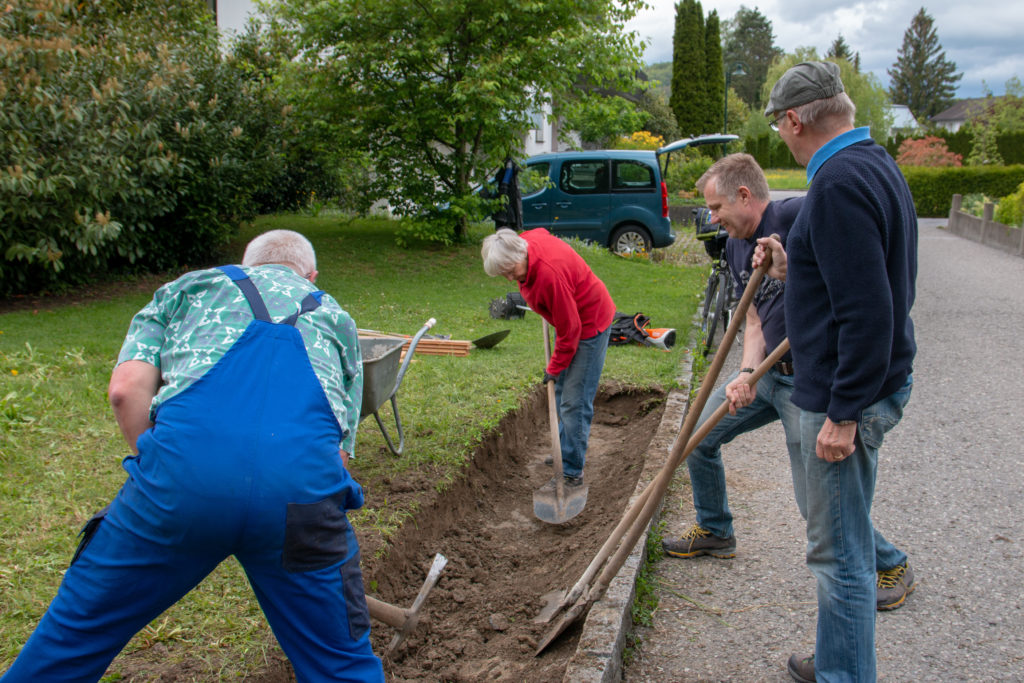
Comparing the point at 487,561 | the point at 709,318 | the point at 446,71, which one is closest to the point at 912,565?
the point at 487,561

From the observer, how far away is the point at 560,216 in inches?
605

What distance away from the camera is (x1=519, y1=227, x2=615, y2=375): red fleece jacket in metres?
4.37

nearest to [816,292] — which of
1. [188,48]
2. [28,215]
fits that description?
[28,215]

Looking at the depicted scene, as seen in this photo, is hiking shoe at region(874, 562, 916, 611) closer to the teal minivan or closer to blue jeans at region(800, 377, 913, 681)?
blue jeans at region(800, 377, 913, 681)

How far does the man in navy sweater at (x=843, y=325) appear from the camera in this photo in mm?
2135

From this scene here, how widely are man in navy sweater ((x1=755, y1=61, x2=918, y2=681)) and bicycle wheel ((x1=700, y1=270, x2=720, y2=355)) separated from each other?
5805mm

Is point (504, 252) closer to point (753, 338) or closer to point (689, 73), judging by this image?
point (753, 338)

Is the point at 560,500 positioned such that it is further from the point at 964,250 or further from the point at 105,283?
the point at 964,250

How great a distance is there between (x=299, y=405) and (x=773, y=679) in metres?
2.13

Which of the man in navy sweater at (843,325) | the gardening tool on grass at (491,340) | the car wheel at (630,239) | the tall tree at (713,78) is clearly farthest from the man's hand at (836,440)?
the tall tree at (713,78)

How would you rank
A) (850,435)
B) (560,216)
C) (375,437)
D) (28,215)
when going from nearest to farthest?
(850,435), (375,437), (28,215), (560,216)

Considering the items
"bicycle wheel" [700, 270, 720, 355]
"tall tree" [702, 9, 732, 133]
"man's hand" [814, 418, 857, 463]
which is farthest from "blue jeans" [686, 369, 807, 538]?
"tall tree" [702, 9, 732, 133]

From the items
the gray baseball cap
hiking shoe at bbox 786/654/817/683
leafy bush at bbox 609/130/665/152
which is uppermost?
the gray baseball cap

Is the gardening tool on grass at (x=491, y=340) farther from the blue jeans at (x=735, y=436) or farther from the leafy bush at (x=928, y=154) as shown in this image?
the leafy bush at (x=928, y=154)
